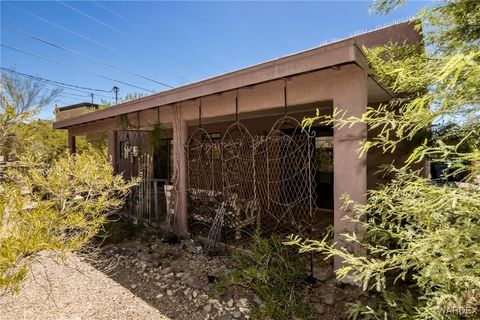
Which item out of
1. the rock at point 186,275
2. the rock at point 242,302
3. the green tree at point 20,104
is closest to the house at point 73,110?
the green tree at point 20,104

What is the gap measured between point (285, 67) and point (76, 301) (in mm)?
3875

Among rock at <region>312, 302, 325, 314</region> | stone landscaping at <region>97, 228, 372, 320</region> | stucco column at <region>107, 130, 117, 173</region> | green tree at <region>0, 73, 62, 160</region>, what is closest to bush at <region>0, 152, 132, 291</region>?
green tree at <region>0, 73, 62, 160</region>

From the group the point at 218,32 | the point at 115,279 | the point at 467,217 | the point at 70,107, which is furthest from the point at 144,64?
the point at 467,217

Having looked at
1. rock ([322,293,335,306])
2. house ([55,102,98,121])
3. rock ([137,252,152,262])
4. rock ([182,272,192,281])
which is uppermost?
house ([55,102,98,121])

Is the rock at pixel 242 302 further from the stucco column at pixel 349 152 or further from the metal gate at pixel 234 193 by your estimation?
the metal gate at pixel 234 193

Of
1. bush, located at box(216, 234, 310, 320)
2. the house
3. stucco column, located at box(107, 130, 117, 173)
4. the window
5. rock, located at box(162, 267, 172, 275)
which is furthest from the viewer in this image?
the house

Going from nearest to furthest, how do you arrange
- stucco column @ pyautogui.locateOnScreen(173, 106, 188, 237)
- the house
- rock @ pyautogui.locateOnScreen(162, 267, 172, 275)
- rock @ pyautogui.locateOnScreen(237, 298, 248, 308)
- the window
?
1. rock @ pyautogui.locateOnScreen(237, 298, 248, 308)
2. rock @ pyautogui.locateOnScreen(162, 267, 172, 275)
3. stucco column @ pyautogui.locateOnScreen(173, 106, 188, 237)
4. the window
5. the house

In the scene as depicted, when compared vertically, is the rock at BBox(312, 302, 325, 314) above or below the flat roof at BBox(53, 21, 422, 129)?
below

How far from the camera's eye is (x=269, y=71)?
3588mm

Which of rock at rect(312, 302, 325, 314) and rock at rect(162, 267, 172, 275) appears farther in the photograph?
rock at rect(162, 267, 172, 275)

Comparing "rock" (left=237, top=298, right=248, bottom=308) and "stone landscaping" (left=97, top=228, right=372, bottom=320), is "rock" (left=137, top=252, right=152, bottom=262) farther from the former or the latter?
"rock" (left=237, top=298, right=248, bottom=308)

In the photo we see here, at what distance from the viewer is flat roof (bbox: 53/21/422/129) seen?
9.82 feet

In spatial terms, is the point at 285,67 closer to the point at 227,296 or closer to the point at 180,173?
the point at 227,296

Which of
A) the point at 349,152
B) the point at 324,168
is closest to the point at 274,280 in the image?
the point at 349,152
